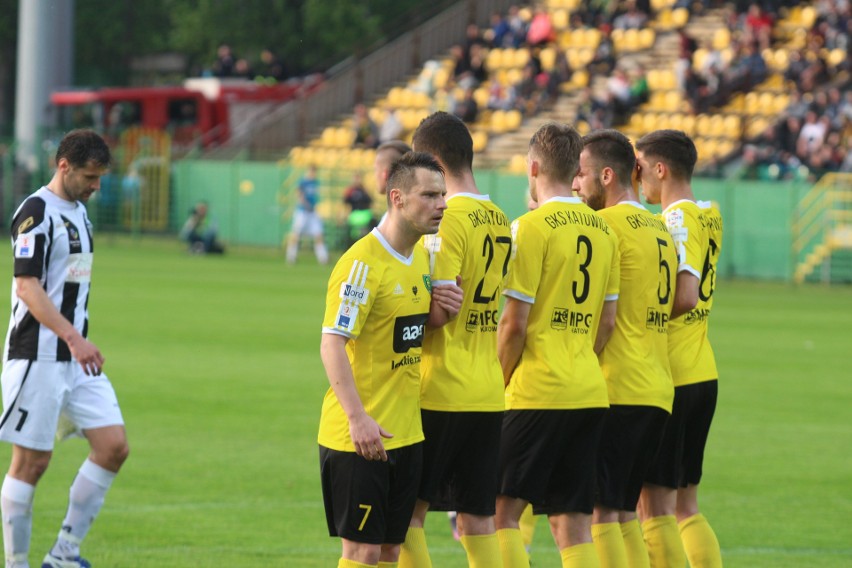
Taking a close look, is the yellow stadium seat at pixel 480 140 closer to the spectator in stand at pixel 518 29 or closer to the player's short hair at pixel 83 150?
the spectator in stand at pixel 518 29

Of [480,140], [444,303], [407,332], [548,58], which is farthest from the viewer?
[548,58]

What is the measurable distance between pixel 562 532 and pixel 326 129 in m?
38.1

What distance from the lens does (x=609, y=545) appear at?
7004 millimetres

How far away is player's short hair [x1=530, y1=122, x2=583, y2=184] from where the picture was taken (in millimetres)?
6703

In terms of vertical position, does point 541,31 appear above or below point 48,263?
above

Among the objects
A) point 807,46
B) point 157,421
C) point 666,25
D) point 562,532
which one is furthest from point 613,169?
point 666,25

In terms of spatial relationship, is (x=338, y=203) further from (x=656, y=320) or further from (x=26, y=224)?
(x=656, y=320)

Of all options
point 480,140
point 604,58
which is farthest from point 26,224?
point 604,58

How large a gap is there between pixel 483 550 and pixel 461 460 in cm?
40

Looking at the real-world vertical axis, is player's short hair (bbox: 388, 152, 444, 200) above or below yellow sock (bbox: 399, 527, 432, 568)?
above

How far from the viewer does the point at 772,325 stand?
2250cm

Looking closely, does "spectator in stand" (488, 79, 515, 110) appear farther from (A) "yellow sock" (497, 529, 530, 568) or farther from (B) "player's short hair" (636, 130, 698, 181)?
(A) "yellow sock" (497, 529, 530, 568)

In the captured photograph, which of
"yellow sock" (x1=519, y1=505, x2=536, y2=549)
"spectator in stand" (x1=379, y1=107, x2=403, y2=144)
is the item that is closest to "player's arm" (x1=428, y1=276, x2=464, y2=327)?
"yellow sock" (x1=519, y1=505, x2=536, y2=549)

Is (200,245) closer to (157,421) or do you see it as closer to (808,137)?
(808,137)
